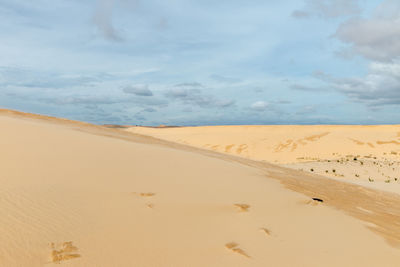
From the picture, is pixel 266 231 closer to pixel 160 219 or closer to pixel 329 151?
pixel 160 219

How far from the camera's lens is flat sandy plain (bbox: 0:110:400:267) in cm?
236

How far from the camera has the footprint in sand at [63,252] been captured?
7.01 ft

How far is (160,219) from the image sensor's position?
3057 millimetres

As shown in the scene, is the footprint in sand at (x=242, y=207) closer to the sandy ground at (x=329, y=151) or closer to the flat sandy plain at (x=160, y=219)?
the flat sandy plain at (x=160, y=219)

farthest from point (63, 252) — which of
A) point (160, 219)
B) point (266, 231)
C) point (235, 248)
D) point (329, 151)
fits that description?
point (329, 151)

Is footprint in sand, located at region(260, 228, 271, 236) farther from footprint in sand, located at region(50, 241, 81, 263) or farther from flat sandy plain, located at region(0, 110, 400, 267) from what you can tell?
footprint in sand, located at region(50, 241, 81, 263)

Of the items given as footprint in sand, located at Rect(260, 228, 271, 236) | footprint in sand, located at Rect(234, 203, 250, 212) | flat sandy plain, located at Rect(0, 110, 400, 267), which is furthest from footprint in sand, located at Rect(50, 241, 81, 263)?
footprint in sand, located at Rect(234, 203, 250, 212)

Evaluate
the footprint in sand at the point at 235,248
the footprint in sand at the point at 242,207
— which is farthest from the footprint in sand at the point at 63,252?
Answer: the footprint in sand at the point at 242,207

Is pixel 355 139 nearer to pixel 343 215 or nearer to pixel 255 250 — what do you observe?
pixel 343 215

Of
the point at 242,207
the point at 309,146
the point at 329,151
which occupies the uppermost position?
the point at 242,207

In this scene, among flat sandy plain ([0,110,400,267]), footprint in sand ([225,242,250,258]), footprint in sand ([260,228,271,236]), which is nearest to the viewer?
flat sandy plain ([0,110,400,267])

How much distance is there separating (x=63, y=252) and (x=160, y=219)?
40.6 inches

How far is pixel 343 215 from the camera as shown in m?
4.04

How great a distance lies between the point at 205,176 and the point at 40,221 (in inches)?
114
